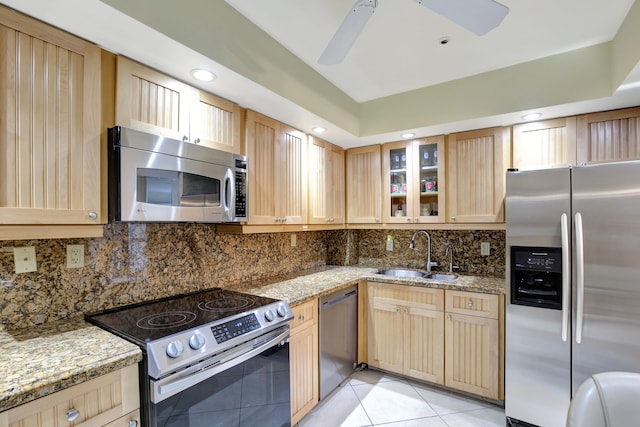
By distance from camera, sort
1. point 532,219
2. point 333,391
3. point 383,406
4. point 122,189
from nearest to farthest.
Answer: point 122,189 < point 532,219 < point 383,406 < point 333,391

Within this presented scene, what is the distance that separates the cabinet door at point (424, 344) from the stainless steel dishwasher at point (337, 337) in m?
0.44

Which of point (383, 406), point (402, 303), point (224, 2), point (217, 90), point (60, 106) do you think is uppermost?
point (224, 2)

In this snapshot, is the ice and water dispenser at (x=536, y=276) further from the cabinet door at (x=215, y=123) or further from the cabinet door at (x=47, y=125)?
the cabinet door at (x=47, y=125)

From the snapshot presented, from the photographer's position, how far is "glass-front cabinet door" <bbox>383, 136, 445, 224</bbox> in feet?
9.34

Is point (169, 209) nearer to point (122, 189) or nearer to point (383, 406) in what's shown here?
point (122, 189)

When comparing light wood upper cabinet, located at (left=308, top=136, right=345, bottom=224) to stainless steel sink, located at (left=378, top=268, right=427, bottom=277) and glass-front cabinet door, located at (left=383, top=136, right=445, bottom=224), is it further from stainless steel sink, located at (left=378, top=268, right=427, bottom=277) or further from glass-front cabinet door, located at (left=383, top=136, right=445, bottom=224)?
stainless steel sink, located at (left=378, top=268, right=427, bottom=277)

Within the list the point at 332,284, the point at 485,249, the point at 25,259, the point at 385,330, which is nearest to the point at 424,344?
the point at 385,330

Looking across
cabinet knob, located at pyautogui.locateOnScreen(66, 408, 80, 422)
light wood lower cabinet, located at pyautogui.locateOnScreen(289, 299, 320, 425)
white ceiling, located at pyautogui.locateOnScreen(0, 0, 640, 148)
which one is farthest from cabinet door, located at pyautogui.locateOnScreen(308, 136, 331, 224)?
cabinet knob, located at pyautogui.locateOnScreen(66, 408, 80, 422)

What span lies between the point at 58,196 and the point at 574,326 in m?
2.77

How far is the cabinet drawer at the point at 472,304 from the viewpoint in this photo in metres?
2.30

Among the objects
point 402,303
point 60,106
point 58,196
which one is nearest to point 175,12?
point 60,106

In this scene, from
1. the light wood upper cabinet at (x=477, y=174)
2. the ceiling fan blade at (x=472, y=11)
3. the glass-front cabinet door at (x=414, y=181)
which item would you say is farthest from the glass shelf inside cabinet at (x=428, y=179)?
the ceiling fan blade at (x=472, y=11)

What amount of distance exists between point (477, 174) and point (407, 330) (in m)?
1.43

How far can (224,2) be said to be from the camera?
1617 mm
